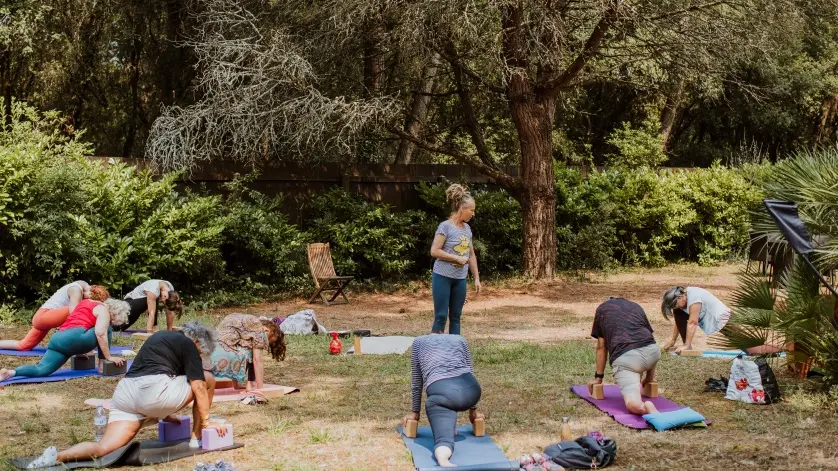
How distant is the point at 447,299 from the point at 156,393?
4001 mm

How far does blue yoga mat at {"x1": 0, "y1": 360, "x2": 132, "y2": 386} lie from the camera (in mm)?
8344

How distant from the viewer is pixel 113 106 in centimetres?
2219

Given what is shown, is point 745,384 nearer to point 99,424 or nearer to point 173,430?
point 173,430

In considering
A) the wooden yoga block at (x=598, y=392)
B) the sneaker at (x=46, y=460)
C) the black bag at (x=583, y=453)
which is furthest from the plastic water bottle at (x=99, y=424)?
the wooden yoga block at (x=598, y=392)

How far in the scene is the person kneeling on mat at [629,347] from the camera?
22.7 ft

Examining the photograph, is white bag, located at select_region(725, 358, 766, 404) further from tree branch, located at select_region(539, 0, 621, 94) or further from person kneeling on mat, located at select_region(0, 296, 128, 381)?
tree branch, located at select_region(539, 0, 621, 94)

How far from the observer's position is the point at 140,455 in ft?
19.5

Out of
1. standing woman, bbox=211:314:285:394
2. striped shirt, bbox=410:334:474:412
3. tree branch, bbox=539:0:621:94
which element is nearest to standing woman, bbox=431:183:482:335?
standing woman, bbox=211:314:285:394

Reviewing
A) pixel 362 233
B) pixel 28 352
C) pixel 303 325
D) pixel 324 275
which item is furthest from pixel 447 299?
pixel 362 233

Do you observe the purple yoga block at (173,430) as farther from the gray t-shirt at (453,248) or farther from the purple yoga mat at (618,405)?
the gray t-shirt at (453,248)

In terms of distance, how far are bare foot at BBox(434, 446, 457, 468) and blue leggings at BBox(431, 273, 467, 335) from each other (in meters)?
3.60

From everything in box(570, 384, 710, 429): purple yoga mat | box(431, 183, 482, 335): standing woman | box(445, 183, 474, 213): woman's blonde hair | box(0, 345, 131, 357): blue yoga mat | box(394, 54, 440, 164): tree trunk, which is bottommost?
box(0, 345, 131, 357): blue yoga mat

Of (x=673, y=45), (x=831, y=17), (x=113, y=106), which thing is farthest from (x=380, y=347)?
(x=113, y=106)

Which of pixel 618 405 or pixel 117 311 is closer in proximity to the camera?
pixel 618 405
